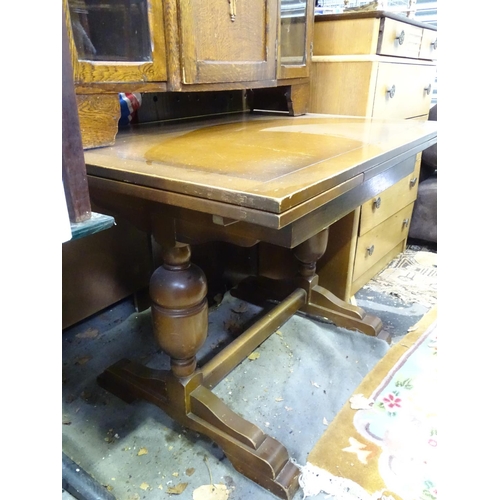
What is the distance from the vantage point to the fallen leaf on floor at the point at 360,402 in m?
1.16

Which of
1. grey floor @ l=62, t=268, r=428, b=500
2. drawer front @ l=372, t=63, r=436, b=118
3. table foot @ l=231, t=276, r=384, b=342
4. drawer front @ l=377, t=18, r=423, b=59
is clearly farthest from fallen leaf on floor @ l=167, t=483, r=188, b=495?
drawer front @ l=377, t=18, r=423, b=59

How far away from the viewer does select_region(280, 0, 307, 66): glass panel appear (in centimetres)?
122

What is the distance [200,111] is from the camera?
1.43m

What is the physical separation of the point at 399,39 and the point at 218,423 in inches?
54.0

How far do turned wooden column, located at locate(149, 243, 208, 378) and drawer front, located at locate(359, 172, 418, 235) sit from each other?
0.80 m

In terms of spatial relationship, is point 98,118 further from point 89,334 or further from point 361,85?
point 361,85

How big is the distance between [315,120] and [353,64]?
328mm

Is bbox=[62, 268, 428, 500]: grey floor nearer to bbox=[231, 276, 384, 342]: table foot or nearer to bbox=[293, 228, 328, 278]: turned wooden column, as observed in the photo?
bbox=[231, 276, 384, 342]: table foot

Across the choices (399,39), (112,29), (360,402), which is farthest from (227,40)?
(360,402)

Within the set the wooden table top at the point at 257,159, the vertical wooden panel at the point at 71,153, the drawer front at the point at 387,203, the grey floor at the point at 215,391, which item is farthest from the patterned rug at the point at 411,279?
the vertical wooden panel at the point at 71,153

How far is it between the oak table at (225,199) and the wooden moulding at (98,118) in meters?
0.03

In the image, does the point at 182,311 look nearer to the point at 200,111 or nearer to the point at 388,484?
the point at 388,484
